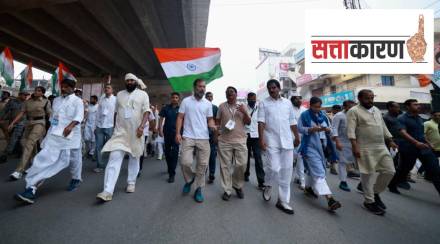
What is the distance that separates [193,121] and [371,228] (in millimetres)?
2700

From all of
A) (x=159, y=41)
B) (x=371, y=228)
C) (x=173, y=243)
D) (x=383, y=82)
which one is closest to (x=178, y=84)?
(x=173, y=243)

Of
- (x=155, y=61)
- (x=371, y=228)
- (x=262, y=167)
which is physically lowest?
(x=371, y=228)

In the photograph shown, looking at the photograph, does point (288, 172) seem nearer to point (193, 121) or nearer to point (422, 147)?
point (193, 121)

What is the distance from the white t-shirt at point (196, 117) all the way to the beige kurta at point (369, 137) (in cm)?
217

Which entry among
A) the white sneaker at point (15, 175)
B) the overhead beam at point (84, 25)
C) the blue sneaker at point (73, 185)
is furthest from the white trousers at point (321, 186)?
the overhead beam at point (84, 25)

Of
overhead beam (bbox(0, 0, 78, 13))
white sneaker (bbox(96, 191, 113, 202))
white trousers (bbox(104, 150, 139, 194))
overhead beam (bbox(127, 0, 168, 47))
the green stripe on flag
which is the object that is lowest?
white sneaker (bbox(96, 191, 113, 202))

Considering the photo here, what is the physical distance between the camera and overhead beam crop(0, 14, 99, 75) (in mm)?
10041

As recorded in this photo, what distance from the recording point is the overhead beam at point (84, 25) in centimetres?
914

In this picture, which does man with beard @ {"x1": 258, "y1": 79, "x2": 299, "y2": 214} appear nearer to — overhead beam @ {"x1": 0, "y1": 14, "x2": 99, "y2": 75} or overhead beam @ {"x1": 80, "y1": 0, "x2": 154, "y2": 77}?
overhead beam @ {"x1": 80, "y1": 0, "x2": 154, "y2": 77}

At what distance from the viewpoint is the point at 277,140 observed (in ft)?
10.8

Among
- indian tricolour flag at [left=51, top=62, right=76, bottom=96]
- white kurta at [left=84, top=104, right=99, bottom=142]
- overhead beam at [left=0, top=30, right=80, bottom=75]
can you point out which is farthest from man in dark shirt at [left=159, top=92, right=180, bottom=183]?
A: overhead beam at [left=0, top=30, right=80, bottom=75]

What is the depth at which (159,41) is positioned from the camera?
1342 cm

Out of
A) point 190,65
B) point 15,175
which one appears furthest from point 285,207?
point 15,175

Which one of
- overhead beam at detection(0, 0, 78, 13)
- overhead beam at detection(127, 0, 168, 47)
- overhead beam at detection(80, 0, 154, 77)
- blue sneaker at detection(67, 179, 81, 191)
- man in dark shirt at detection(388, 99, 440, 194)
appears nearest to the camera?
blue sneaker at detection(67, 179, 81, 191)
